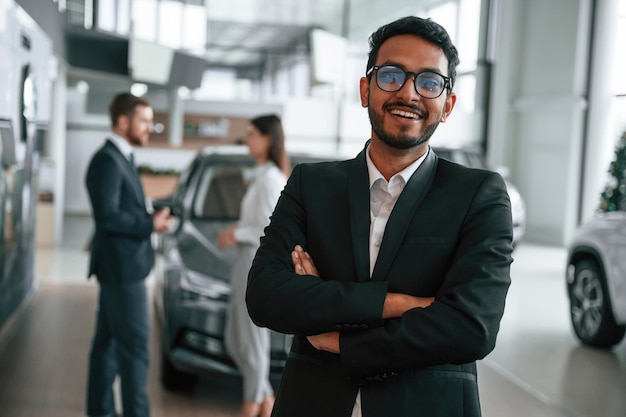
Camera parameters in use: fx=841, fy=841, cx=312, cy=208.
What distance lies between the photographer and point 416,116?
1767 mm

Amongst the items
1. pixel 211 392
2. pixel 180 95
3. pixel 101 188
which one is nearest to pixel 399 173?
pixel 101 188

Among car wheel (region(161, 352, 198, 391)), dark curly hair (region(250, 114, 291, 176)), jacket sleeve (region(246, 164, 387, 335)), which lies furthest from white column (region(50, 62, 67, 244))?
jacket sleeve (region(246, 164, 387, 335))

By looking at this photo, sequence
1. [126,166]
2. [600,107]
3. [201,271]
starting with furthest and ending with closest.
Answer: [600,107]
[201,271]
[126,166]

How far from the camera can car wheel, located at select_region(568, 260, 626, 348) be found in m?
6.50

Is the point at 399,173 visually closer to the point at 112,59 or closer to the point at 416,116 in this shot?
the point at 416,116

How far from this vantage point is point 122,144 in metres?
4.05

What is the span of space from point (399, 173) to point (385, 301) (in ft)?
0.94

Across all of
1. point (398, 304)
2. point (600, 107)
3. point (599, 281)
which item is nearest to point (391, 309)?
point (398, 304)

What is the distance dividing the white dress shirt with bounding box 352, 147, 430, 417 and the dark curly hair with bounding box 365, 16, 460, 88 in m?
0.21

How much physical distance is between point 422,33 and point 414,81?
4.2 inches

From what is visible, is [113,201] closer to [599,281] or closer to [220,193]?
[220,193]

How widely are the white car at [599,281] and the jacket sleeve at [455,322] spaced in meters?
4.80

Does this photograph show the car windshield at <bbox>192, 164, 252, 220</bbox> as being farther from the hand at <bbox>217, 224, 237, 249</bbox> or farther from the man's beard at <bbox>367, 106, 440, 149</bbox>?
the man's beard at <bbox>367, 106, 440, 149</bbox>

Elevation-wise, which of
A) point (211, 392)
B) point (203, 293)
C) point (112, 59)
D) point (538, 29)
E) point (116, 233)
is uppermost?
point (538, 29)
